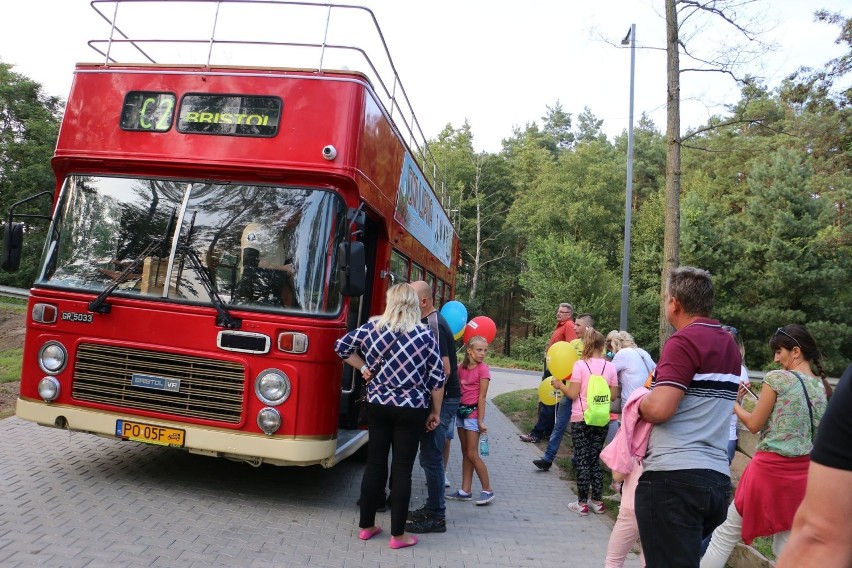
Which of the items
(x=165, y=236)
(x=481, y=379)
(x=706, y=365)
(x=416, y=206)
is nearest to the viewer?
(x=706, y=365)

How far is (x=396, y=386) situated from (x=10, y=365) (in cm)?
1097

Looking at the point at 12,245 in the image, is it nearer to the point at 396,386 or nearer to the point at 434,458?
the point at 396,386

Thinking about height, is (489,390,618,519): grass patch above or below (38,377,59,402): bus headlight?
below

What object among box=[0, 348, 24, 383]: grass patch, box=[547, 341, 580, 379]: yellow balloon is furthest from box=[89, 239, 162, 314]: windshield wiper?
box=[0, 348, 24, 383]: grass patch

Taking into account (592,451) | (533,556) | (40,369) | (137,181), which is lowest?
(533,556)

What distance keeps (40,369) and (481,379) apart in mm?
3991

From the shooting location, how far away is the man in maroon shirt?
396 inches

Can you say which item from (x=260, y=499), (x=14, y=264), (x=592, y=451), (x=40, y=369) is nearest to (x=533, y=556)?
(x=592, y=451)

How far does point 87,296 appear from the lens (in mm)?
5719

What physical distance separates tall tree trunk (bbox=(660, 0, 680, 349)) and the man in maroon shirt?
79.2 inches

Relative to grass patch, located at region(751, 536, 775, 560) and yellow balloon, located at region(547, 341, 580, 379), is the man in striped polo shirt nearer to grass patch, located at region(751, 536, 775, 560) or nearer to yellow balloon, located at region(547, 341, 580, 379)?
grass patch, located at region(751, 536, 775, 560)

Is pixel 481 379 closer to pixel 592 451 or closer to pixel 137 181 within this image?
pixel 592 451

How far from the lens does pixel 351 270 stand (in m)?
5.38

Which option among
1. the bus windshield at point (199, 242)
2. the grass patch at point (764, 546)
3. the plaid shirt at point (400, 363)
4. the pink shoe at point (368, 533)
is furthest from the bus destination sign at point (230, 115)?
the grass patch at point (764, 546)
